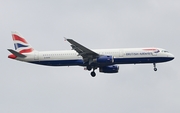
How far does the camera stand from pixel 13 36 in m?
97.5

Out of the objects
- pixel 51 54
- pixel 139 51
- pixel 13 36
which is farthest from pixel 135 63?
pixel 13 36

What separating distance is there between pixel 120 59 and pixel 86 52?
5679 mm

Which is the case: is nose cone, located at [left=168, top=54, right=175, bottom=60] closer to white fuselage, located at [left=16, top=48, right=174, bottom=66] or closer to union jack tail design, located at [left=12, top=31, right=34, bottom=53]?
white fuselage, located at [left=16, top=48, right=174, bottom=66]

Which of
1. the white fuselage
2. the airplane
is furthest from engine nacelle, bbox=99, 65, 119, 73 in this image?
the white fuselage

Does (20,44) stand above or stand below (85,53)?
above

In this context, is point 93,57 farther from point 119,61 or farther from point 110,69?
point 110,69

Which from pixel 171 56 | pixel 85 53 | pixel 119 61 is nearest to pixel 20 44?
pixel 85 53

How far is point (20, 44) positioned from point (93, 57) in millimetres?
14741

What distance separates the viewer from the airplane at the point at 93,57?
8838cm

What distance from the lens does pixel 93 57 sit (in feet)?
294

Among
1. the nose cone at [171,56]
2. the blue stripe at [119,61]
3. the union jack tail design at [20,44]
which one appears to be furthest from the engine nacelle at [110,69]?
the union jack tail design at [20,44]

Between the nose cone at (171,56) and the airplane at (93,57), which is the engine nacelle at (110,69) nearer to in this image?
the airplane at (93,57)

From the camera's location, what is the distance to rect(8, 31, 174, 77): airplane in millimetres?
88375

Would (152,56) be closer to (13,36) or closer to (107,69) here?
(107,69)
